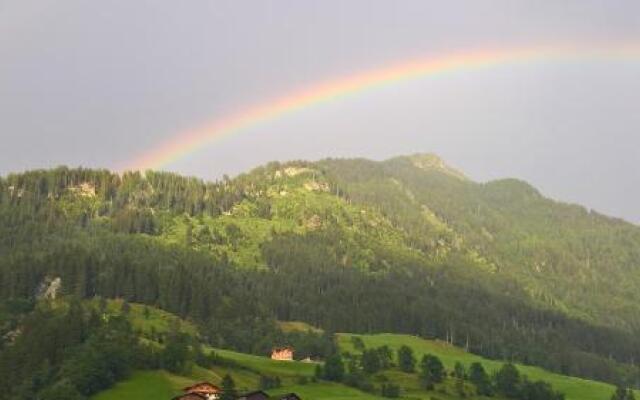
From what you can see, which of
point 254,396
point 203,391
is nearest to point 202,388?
point 203,391

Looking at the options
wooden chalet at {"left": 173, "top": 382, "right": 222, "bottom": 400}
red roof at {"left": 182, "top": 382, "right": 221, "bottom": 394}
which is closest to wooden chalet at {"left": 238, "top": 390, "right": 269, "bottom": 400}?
wooden chalet at {"left": 173, "top": 382, "right": 222, "bottom": 400}

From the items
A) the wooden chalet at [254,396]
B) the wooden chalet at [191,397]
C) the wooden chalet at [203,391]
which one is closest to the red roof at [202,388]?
the wooden chalet at [203,391]

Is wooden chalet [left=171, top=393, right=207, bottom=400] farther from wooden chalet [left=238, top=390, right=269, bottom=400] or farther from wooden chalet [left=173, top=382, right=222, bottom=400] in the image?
wooden chalet [left=238, top=390, right=269, bottom=400]

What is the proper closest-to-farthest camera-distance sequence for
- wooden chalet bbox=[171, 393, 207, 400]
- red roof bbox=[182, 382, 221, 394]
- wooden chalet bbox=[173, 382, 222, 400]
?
wooden chalet bbox=[171, 393, 207, 400] < wooden chalet bbox=[173, 382, 222, 400] < red roof bbox=[182, 382, 221, 394]

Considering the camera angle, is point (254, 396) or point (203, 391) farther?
point (203, 391)

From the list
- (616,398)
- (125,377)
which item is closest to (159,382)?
(125,377)

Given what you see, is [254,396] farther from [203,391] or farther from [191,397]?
[191,397]

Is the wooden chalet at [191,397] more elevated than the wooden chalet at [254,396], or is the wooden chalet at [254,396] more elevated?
the wooden chalet at [254,396]

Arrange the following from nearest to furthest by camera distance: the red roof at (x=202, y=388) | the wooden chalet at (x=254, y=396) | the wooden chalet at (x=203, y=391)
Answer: the wooden chalet at (x=254, y=396)
the wooden chalet at (x=203, y=391)
the red roof at (x=202, y=388)

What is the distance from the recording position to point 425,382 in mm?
196875

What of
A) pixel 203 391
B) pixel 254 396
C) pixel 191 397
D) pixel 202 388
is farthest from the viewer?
pixel 202 388

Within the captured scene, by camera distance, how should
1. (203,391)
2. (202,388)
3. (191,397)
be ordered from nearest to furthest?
(191,397)
(203,391)
(202,388)

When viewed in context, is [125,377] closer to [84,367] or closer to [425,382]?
[84,367]

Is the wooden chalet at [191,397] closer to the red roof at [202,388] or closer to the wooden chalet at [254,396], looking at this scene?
the red roof at [202,388]
